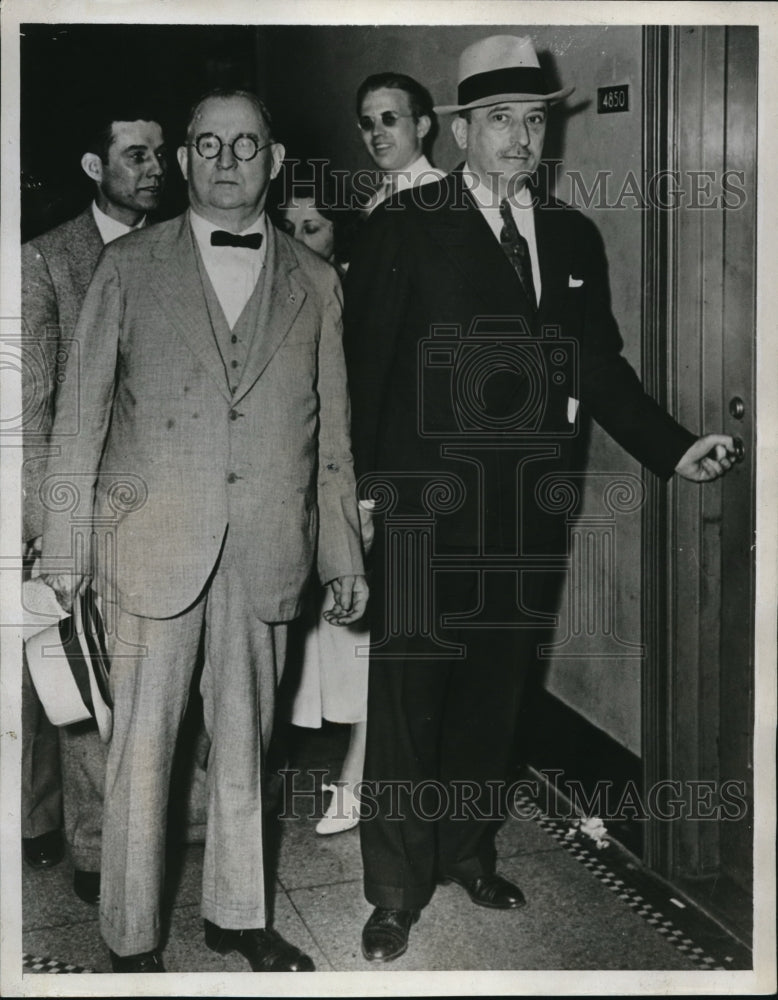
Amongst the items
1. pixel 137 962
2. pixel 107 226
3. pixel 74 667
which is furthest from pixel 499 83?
pixel 137 962

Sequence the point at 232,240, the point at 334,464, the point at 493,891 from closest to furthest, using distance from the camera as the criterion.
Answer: the point at 232,240 → the point at 334,464 → the point at 493,891

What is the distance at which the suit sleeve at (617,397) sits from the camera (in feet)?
9.34

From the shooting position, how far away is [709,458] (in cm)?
282

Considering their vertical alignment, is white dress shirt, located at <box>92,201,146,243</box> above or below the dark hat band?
below

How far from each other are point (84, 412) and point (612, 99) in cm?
151

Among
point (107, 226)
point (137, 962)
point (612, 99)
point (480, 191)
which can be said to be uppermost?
point (612, 99)

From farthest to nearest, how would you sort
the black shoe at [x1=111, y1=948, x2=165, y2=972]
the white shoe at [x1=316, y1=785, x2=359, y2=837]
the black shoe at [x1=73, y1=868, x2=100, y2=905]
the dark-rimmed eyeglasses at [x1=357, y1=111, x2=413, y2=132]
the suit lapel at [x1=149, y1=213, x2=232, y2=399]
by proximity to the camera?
1. the white shoe at [x1=316, y1=785, x2=359, y2=837]
2. the black shoe at [x1=73, y1=868, x2=100, y2=905]
3. the dark-rimmed eyeglasses at [x1=357, y1=111, x2=413, y2=132]
4. the black shoe at [x1=111, y1=948, x2=165, y2=972]
5. the suit lapel at [x1=149, y1=213, x2=232, y2=399]

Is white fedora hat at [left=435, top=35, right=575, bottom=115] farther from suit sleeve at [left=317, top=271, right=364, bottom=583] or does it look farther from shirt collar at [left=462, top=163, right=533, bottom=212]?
suit sleeve at [left=317, top=271, right=364, bottom=583]

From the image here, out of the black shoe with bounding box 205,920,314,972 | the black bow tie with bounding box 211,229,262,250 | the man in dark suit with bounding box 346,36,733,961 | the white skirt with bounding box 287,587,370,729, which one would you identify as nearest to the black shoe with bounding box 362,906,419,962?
the man in dark suit with bounding box 346,36,733,961

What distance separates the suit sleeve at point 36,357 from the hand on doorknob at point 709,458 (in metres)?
→ 1.53

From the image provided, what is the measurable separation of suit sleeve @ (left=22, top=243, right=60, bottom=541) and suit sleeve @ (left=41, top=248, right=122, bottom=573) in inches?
2.2

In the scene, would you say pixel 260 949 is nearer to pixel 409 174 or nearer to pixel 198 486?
pixel 198 486

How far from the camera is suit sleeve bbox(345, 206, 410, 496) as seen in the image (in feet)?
8.96

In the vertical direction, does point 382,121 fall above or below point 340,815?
above
